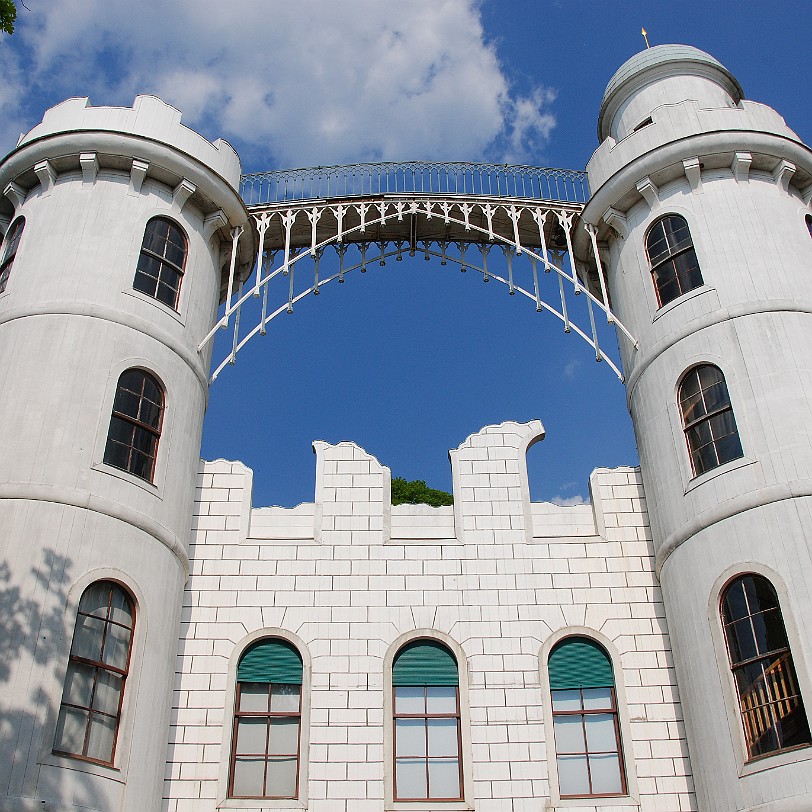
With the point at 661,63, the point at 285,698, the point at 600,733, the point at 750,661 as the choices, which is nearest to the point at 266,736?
the point at 285,698

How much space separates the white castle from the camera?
13.8 meters

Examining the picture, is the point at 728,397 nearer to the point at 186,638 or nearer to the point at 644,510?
the point at 644,510

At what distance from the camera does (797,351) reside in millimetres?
16125

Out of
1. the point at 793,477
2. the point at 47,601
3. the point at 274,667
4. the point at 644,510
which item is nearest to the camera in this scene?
the point at 47,601

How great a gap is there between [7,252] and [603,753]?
1458 cm

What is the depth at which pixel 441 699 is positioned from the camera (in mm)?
15695

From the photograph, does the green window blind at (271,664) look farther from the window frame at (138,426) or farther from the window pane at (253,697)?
the window frame at (138,426)

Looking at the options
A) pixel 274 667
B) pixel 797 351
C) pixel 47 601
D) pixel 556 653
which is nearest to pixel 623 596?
pixel 556 653

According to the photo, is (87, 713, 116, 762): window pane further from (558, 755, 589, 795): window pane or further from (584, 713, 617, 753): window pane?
(584, 713, 617, 753): window pane

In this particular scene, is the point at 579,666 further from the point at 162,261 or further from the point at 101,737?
the point at 162,261

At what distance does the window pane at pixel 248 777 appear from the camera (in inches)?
583

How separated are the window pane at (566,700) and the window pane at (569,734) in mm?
156

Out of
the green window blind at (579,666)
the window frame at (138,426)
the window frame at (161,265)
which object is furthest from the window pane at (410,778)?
the window frame at (161,265)

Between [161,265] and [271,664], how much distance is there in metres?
7.93
